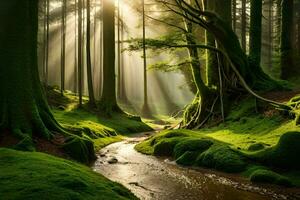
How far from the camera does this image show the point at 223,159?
11.8 meters

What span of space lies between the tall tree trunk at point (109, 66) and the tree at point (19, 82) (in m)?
15.0

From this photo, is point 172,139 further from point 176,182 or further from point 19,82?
point 19,82

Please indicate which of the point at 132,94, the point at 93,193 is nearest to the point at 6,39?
the point at 93,193

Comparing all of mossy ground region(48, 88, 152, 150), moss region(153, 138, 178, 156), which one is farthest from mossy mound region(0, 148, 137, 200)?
mossy ground region(48, 88, 152, 150)

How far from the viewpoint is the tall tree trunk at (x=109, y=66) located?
28562 millimetres

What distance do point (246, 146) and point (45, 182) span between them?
27.9 ft

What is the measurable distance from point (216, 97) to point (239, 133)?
4832 millimetres

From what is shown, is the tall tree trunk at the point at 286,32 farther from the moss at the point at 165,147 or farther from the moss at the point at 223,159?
the moss at the point at 223,159

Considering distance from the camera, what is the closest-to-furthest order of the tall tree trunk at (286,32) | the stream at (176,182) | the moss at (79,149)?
the stream at (176,182) → the moss at (79,149) → the tall tree trunk at (286,32)

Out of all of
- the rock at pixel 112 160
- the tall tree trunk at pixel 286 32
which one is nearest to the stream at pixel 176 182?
the rock at pixel 112 160

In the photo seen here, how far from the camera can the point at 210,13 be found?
18719 millimetres

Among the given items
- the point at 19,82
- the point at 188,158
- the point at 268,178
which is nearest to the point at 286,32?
the point at 188,158

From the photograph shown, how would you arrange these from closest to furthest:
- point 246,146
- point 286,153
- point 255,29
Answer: point 286,153
point 246,146
point 255,29

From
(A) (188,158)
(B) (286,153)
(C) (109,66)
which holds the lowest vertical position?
(A) (188,158)
